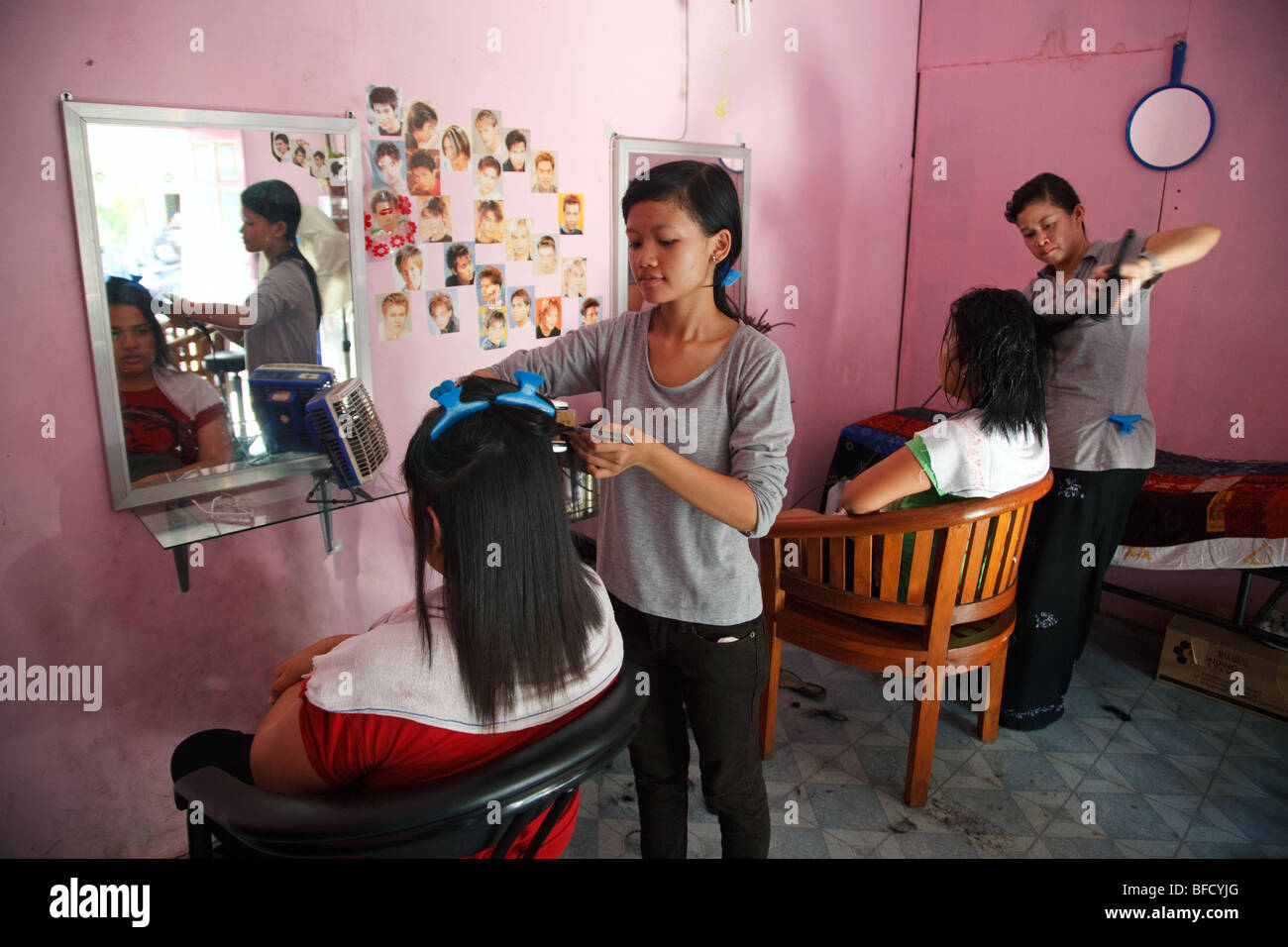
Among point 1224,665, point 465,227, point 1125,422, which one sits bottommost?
point 1224,665

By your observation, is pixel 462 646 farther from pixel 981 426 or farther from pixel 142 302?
pixel 981 426

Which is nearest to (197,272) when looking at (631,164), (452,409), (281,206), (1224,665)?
(281,206)

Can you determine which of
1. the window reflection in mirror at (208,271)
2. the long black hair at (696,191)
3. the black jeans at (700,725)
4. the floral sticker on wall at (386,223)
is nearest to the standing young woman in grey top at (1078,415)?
the black jeans at (700,725)

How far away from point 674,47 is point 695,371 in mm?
1630

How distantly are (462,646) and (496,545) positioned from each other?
14 cm

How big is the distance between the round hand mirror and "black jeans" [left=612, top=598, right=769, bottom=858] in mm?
2611

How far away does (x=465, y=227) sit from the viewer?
2.15 metres

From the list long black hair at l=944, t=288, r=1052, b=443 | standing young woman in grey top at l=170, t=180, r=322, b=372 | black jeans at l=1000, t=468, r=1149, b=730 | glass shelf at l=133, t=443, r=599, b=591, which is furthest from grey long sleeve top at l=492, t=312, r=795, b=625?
black jeans at l=1000, t=468, r=1149, b=730

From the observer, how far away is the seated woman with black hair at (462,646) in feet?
3.26

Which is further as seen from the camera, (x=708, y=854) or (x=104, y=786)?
(x=708, y=854)

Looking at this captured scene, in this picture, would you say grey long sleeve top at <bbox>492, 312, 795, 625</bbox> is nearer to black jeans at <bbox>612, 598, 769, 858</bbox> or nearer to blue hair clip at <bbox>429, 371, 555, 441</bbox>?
black jeans at <bbox>612, 598, 769, 858</bbox>
